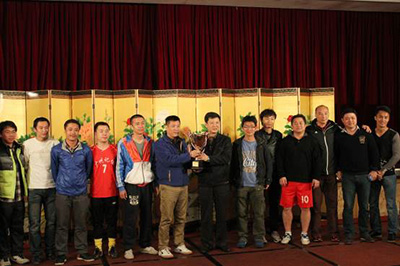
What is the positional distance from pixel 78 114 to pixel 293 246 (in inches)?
114

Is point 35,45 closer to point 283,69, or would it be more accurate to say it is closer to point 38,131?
point 38,131

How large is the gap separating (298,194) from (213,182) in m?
0.87

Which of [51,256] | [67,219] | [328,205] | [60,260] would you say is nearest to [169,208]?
[67,219]

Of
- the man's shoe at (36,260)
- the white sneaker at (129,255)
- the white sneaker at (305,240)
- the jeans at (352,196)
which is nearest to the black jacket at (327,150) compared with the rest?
the jeans at (352,196)

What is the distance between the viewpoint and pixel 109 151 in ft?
14.3

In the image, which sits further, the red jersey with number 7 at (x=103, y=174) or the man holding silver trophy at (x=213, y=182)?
the man holding silver trophy at (x=213, y=182)

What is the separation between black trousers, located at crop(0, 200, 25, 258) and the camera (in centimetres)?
409

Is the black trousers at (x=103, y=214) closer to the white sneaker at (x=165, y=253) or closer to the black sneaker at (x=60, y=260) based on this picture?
the black sneaker at (x=60, y=260)

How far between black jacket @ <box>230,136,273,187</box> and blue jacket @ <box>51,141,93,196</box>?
1.46 meters

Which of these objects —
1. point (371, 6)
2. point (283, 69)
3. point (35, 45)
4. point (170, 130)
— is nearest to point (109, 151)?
point (170, 130)

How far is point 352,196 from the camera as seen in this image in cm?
464

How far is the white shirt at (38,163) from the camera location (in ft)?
13.7

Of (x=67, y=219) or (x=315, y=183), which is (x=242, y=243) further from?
(x=67, y=219)

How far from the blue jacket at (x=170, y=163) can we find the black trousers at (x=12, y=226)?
1285 millimetres
